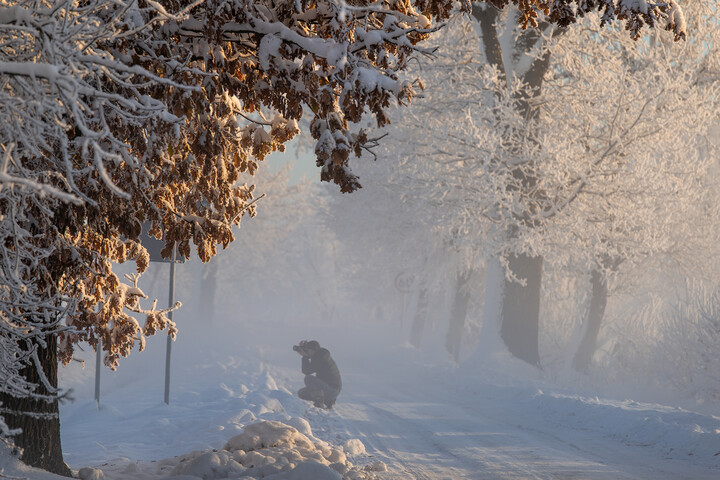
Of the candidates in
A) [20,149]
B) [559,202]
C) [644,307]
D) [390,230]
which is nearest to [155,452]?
[20,149]

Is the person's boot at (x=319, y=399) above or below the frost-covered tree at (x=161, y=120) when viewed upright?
below

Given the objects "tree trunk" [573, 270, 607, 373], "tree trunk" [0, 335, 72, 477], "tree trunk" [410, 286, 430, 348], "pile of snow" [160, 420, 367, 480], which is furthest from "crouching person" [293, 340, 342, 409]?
"tree trunk" [410, 286, 430, 348]

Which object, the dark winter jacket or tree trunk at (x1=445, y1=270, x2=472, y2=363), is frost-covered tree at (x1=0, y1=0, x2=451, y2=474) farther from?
tree trunk at (x1=445, y1=270, x2=472, y2=363)

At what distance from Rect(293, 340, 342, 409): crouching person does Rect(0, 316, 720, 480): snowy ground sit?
11.2 inches

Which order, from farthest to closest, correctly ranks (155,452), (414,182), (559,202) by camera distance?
1. (414,182)
2. (559,202)
3. (155,452)

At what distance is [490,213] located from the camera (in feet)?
57.6

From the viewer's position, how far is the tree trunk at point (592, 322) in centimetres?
2228

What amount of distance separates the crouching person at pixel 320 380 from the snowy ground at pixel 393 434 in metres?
0.28

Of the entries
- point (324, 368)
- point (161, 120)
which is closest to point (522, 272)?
point (324, 368)

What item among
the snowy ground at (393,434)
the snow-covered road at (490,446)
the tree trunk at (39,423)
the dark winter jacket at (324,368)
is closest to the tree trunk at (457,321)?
the snowy ground at (393,434)

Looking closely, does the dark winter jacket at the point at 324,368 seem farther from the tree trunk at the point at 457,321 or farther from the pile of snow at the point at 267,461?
the tree trunk at the point at 457,321

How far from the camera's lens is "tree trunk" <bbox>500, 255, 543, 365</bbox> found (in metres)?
17.9

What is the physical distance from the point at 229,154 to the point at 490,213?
12.0 metres

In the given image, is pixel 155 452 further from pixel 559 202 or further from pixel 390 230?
pixel 390 230
